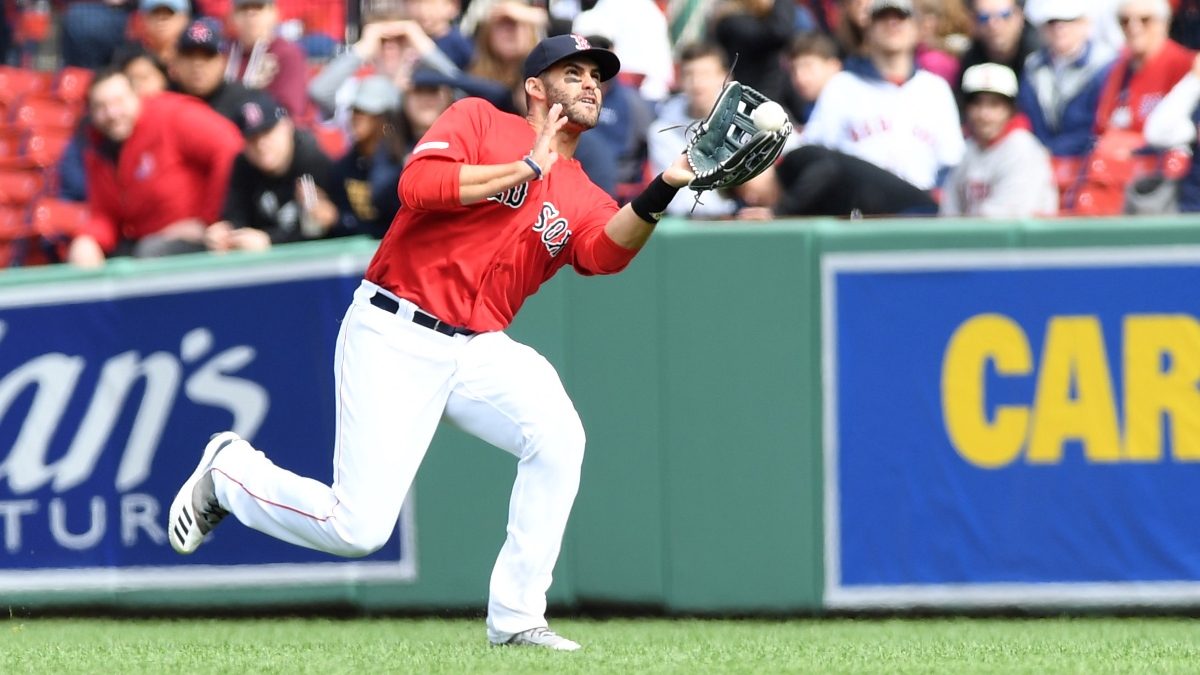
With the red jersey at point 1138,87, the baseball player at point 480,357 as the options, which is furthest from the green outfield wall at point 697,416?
the red jersey at point 1138,87

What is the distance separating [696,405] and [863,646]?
3.94ft

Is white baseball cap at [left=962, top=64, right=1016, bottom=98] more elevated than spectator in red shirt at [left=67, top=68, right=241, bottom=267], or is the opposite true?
white baseball cap at [left=962, top=64, right=1016, bottom=98]

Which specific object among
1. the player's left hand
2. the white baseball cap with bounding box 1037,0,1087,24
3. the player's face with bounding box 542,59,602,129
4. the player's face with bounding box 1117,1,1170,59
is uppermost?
the white baseball cap with bounding box 1037,0,1087,24

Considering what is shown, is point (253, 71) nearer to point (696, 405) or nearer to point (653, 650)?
point (696, 405)

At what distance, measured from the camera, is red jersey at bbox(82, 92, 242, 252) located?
734 cm

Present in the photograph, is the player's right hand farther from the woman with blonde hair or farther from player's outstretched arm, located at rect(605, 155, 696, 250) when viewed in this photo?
the woman with blonde hair

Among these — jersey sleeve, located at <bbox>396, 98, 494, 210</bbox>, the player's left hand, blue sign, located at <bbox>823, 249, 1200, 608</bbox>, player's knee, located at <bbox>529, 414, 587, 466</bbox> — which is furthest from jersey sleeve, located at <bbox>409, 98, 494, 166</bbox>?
blue sign, located at <bbox>823, 249, 1200, 608</bbox>

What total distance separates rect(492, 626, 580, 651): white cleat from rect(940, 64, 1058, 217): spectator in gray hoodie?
275 centimetres

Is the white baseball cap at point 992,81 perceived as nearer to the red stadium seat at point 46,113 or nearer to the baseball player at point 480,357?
the baseball player at point 480,357

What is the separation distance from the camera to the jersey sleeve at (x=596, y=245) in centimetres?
482

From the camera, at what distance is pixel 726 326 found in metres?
5.96

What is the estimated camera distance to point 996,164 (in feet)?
22.4

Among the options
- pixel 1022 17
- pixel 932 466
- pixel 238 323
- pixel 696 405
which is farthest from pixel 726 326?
pixel 1022 17

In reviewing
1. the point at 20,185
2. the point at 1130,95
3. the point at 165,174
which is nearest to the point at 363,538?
the point at 165,174
